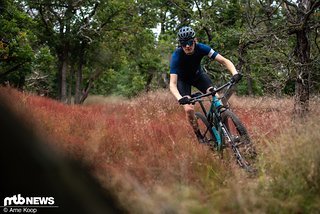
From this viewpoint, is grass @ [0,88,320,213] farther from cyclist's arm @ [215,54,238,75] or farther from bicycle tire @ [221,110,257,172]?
cyclist's arm @ [215,54,238,75]

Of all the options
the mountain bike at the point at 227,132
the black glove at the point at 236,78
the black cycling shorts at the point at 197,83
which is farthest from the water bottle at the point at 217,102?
the black cycling shorts at the point at 197,83

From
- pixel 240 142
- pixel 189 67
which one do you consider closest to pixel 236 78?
pixel 240 142

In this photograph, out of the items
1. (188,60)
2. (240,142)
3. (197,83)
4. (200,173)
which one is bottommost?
(200,173)

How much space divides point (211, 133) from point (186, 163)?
56.9 inches

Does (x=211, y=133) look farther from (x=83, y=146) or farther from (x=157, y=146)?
(x=83, y=146)

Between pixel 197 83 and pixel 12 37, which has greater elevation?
pixel 12 37

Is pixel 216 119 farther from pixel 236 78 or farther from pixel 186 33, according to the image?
pixel 186 33

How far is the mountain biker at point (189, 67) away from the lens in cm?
526

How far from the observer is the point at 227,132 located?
475cm

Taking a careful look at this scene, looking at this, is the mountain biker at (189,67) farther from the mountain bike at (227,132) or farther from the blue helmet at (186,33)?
the mountain bike at (227,132)

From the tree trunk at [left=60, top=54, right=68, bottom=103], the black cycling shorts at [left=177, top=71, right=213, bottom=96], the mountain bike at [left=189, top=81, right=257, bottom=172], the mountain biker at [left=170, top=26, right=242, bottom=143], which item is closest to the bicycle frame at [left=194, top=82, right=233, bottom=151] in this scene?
the mountain bike at [left=189, top=81, right=257, bottom=172]

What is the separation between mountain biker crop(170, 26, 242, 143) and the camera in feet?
17.3

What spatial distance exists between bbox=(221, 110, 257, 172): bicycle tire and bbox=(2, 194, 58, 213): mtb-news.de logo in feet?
7.49

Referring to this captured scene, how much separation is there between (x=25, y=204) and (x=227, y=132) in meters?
2.77
